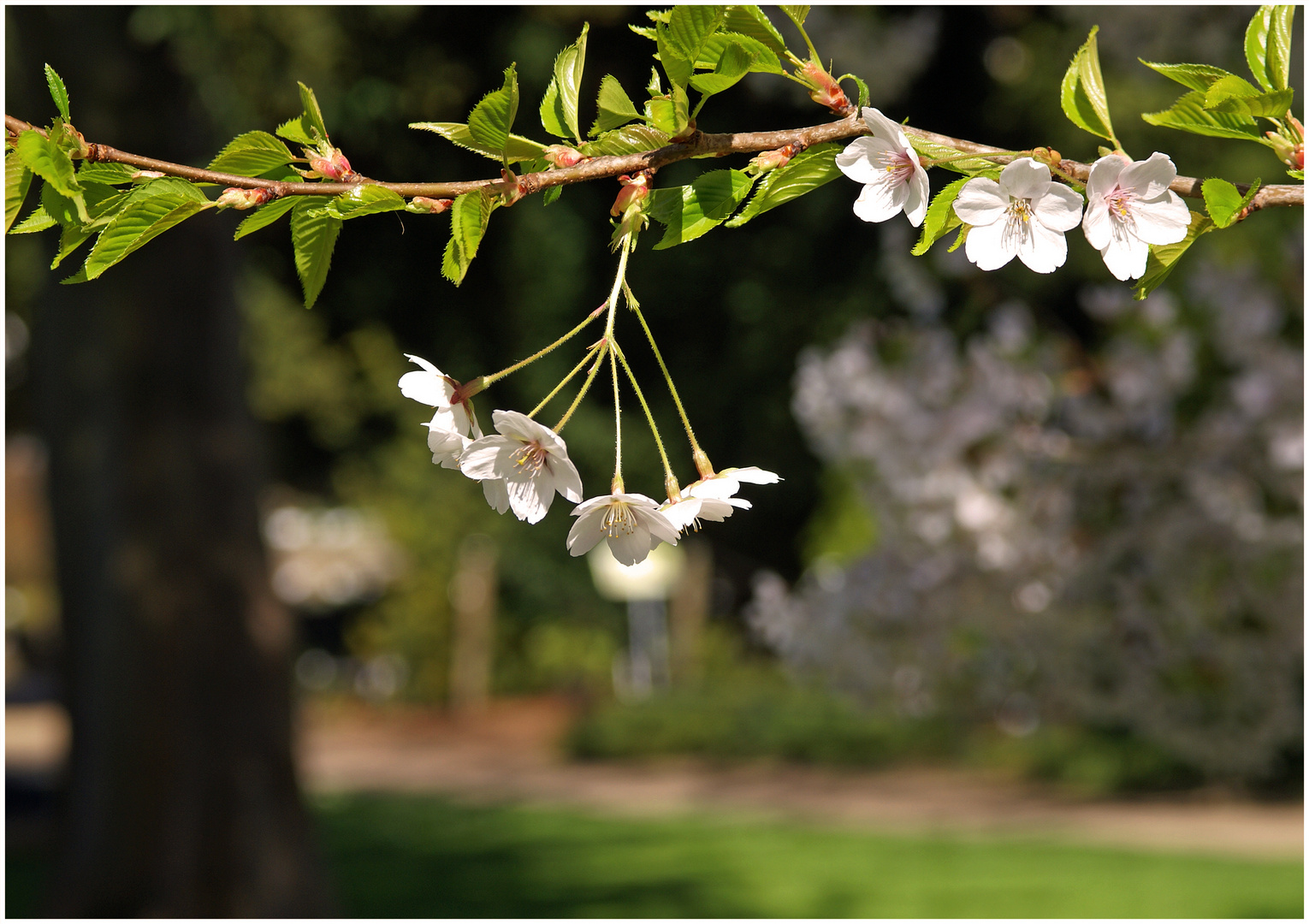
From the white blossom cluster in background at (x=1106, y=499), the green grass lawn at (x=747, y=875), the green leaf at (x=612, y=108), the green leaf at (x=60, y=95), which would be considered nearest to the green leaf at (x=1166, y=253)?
the green leaf at (x=612, y=108)

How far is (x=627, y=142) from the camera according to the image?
3.76ft

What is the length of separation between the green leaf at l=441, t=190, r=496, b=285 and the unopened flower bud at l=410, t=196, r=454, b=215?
23 millimetres

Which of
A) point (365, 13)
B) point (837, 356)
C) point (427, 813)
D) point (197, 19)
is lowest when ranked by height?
point (427, 813)

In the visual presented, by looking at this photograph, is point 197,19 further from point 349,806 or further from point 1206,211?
point 349,806

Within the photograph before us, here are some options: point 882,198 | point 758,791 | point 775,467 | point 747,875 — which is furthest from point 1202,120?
point 758,791

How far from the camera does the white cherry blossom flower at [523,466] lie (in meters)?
1.10

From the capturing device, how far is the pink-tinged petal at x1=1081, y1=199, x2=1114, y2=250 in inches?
45.1

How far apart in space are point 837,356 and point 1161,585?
5.32ft

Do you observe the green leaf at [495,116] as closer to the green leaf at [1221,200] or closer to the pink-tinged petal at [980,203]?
the pink-tinged petal at [980,203]

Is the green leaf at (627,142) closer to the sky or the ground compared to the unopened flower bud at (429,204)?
closer to the sky

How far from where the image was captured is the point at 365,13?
693cm

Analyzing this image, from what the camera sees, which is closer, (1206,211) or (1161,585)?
(1206,211)

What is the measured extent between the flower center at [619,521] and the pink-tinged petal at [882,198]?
0.32 meters

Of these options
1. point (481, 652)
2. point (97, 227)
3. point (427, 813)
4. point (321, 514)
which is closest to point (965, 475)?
point (97, 227)
